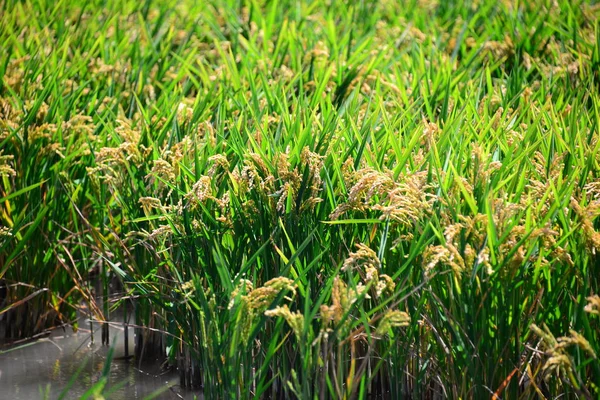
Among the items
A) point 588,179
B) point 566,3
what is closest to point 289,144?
point 588,179

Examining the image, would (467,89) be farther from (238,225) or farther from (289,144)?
(238,225)

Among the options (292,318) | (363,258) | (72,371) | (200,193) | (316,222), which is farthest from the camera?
(72,371)

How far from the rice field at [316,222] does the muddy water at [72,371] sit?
→ 7 cm

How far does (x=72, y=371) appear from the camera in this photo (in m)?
2.65

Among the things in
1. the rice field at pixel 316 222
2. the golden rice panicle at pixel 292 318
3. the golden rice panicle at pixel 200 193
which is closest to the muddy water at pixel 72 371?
the rice field at pixel 316 222

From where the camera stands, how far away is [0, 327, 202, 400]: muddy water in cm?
250

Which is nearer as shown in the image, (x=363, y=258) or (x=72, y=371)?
(x=363, y=258)

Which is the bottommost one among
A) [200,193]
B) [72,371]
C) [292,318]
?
[72,371]

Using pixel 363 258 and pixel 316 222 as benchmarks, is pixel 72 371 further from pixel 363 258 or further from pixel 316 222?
pixel 363 258

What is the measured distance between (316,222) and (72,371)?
3.30 feet

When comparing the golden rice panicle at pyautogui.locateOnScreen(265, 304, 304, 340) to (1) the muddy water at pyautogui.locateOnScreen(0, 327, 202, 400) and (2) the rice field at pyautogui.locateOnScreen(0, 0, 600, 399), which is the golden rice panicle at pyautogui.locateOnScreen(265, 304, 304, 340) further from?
(1) the muddy water at pyautogui.locateOnScreen(0, 327, 202, 400)

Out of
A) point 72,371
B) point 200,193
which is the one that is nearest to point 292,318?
point 200,193

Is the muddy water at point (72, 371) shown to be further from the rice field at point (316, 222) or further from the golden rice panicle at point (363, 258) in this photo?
the golden rice panicle at point (363, 258)

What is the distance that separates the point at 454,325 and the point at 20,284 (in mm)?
1502
